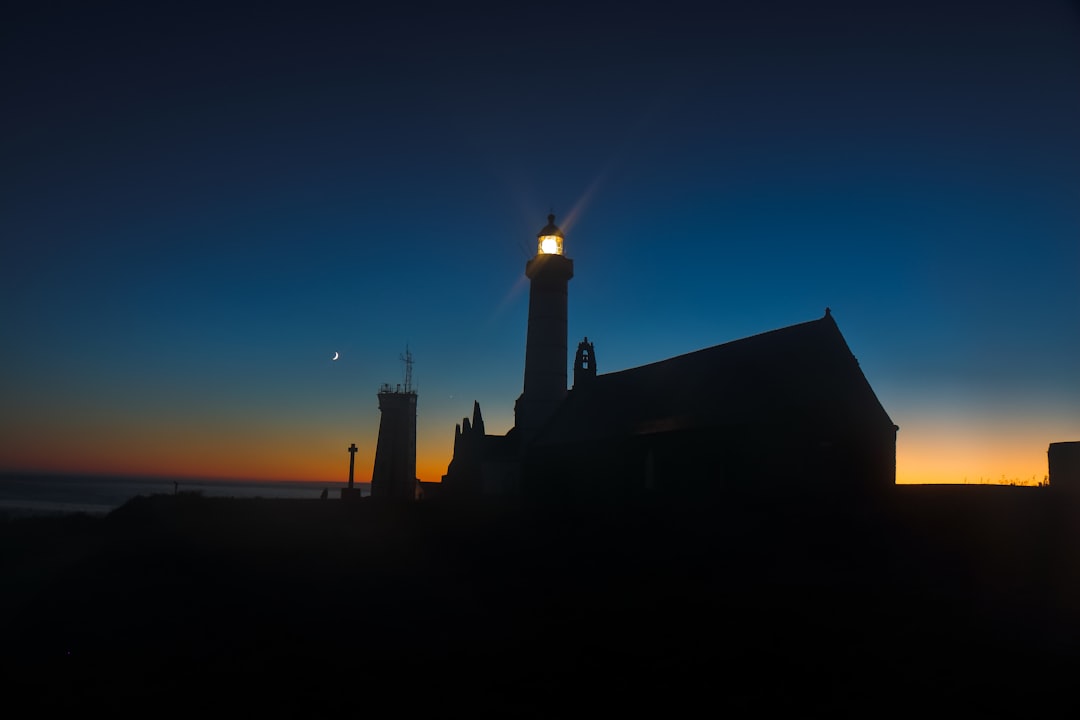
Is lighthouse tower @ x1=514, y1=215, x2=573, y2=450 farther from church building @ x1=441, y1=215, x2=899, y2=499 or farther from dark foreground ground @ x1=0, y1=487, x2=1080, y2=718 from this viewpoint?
dark foreground ground @ x1=0, y1=487, x2=1080, y2=718

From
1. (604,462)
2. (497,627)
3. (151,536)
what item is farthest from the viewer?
(604,462)

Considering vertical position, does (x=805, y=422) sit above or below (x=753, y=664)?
above

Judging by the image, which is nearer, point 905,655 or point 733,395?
point 905,655

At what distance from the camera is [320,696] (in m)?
12.4

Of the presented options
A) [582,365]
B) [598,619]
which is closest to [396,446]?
[582,365]

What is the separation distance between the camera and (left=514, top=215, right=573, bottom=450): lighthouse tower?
43594 mm

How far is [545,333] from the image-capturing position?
143 ft

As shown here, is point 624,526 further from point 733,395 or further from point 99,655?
point 99,655

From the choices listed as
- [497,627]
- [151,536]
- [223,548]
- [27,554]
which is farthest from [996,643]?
[27,554]

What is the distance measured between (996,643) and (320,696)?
36.6ft

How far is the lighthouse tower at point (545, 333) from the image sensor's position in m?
43.6

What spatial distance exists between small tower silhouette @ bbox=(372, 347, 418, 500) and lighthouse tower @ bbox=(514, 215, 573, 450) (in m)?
40.2

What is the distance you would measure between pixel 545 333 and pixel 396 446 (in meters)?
45.0

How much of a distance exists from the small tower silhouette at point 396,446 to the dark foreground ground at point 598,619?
5609 centimetres
